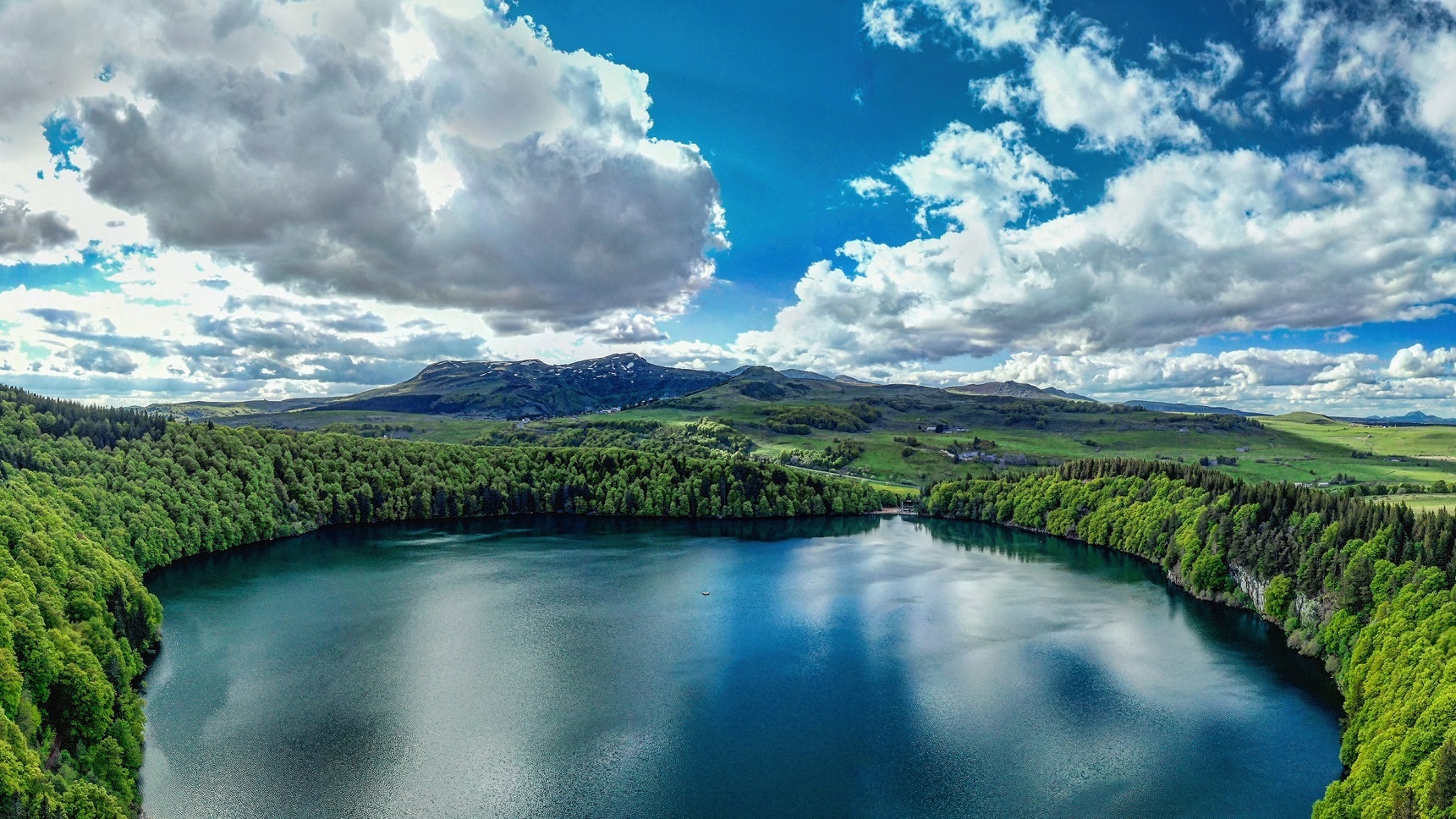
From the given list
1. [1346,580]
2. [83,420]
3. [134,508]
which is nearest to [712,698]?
[1346,580]

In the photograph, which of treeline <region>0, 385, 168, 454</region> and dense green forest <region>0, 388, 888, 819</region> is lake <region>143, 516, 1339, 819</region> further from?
treeline <region>0, 385, 168, 454</region>

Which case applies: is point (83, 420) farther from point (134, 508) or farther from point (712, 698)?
point (712, 698)

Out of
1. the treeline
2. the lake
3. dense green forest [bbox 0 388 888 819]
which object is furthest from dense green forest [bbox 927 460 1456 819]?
the treeline

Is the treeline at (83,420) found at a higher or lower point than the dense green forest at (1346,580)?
higher

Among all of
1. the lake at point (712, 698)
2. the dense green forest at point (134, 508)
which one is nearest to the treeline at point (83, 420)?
the dense green forest at point (134, 508)

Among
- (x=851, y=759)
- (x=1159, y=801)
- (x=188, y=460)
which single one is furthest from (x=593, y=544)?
(x=1159, y=801)

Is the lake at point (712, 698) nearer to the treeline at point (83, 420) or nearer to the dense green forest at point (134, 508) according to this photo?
the dense green forest at point (134, 508)
